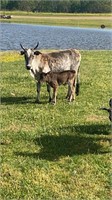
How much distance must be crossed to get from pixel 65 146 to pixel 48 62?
6.56 metres

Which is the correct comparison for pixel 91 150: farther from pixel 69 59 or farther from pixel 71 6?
pixel 71 6

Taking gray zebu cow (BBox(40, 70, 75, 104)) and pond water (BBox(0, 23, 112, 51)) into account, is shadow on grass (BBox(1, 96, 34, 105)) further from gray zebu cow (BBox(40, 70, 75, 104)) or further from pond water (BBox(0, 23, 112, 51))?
pond water (BBox(0, 23, 112, 51))

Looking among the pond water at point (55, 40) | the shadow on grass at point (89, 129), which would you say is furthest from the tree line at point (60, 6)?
the shadow on grass at point (89, 129)

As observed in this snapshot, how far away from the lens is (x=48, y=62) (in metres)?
17.6

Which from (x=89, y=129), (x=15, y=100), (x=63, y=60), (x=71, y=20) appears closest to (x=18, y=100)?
(x=15, y=100)

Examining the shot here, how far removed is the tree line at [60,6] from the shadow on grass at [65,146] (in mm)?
152742

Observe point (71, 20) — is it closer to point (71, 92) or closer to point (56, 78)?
point (71, 92)

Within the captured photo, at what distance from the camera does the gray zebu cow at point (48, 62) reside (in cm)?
1688

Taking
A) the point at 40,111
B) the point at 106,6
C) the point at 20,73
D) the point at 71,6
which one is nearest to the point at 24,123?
the point at 40,111

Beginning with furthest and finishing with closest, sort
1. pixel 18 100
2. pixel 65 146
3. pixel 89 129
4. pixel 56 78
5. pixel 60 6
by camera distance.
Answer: pixel 60 6 → pixel 18 100 → pixel 56 78 → pixel 89 129 → pixel 65 146

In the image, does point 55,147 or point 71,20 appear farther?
point 71,20

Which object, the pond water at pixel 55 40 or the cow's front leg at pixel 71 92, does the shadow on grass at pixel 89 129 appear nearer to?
the cow's front leg at pixel 71 92

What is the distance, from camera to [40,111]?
1563 cm

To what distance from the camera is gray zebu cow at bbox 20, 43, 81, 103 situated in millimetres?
16875
